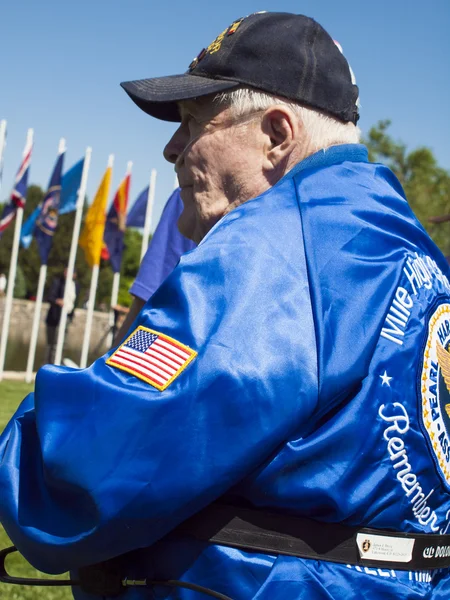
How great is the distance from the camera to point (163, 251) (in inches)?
137

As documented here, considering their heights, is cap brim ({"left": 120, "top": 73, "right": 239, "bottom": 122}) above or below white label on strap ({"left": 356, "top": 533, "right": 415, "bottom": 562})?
above

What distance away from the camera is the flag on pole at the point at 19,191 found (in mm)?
12969

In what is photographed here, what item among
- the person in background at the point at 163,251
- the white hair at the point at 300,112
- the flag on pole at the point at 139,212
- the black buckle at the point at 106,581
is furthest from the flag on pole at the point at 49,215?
the black buckle at the point at 106,581

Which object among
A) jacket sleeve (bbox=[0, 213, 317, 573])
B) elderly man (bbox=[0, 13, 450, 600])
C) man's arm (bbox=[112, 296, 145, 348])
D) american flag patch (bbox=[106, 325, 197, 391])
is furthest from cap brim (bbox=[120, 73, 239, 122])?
man's arm (bbox=[112, 296, 145, 348])

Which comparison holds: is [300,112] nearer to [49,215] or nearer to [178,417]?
[178,417]

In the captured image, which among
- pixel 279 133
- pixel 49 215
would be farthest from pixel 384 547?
pixel 49 215

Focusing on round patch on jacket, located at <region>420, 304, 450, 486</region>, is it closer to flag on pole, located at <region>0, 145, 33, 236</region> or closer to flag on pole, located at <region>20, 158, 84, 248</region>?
flag on pole, located at <region>0, 145, 33, 236</region>

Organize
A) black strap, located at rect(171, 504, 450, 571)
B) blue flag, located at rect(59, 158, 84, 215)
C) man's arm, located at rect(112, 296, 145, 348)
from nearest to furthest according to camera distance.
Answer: black strap, located at rect(171, 504, 450, 571) → man's arm, located at rect(112, 296, 145, 348) → blue flag, located at rect(59, 158, 84, 215)

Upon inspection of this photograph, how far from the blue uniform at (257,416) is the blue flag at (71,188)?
40.5ft

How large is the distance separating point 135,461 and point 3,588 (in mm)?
2938

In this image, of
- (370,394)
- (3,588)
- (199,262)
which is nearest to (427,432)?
(370,394)

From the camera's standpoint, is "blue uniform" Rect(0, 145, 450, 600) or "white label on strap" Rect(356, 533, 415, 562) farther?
"white label on strap" Rect(356, 533, 415, 562)

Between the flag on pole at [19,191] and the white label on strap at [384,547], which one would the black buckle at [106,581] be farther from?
the flag on pole at [19,191]

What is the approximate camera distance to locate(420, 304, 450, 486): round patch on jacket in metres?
1.44
